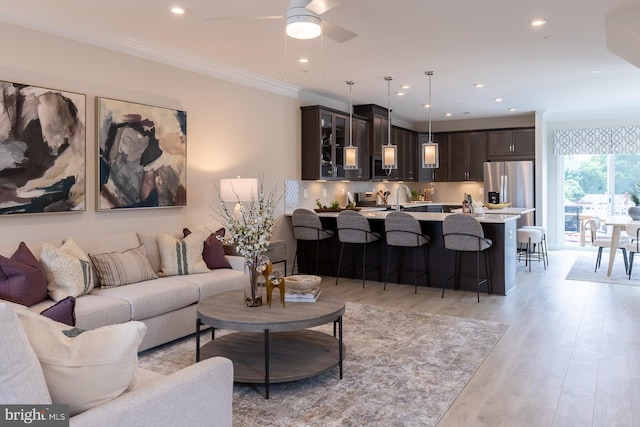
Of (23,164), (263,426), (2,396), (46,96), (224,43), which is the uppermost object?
(224,43)

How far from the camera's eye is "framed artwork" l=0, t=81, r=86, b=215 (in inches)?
145

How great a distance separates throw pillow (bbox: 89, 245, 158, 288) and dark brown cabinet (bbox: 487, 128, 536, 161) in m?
7.63

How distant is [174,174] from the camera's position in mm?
5062

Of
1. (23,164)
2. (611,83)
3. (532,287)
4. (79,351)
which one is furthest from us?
(611,83)

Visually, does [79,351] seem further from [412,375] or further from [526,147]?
[526,147]

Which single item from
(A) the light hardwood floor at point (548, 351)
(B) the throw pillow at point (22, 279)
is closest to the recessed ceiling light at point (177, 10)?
(B) the throw pillow at point (22, 279)

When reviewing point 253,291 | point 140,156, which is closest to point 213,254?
point 140,156

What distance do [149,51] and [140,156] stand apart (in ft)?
3.45

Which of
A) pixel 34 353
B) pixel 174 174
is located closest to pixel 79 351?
pixel 34 353

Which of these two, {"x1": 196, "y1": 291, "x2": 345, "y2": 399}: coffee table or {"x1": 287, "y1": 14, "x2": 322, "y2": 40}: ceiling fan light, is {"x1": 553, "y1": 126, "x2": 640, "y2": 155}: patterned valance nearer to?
{"x1": 196, "y1": 291, "x2": 345, "y2": 399}: coffee table

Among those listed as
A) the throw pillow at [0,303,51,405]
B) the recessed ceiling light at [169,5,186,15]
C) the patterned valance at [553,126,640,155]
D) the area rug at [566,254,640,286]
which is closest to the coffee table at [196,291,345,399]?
the throw pillow at [0,303,51,405]

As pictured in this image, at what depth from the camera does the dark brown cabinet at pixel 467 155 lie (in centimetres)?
988

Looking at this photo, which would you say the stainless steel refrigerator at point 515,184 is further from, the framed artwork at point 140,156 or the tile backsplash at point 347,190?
the framed artwork at point 140,156

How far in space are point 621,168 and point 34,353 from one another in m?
10.4
